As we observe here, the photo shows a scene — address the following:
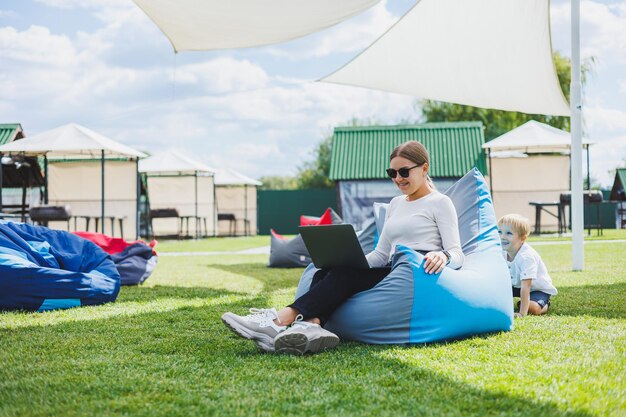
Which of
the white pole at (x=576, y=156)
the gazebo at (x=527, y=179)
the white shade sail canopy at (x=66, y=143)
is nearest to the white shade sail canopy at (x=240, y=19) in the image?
the white pole at (x=576, y=156)

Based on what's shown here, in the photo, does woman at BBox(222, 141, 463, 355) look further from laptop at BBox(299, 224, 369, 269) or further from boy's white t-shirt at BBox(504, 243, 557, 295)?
boy's white t-shirt at BBox(504, 243, 557, 295)

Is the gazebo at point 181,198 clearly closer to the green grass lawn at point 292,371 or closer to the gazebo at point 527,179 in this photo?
the gazebo at point 527,179

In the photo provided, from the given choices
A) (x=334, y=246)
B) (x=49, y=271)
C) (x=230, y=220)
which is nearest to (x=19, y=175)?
(x=230, y=220)

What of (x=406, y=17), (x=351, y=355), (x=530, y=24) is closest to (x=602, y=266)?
(x=530, y=24)

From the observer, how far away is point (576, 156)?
7.35m

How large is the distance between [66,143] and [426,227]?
11750 millimetres

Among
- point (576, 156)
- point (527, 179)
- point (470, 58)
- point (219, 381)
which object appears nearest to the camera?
point (219, 381)

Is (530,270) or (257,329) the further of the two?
(530,270)

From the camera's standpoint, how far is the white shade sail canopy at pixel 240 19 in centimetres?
650

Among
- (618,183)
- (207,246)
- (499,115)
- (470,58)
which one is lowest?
(207,246)

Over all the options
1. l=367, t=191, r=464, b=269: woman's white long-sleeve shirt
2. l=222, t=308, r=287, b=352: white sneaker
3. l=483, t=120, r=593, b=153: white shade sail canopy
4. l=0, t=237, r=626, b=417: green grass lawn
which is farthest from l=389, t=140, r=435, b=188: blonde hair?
l=483, t=120, r=593, b=153: white shade sail canopy

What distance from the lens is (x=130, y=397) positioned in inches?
92.4

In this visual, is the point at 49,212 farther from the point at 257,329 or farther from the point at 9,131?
the point at 257,329

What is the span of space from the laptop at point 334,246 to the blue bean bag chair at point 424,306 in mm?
188
